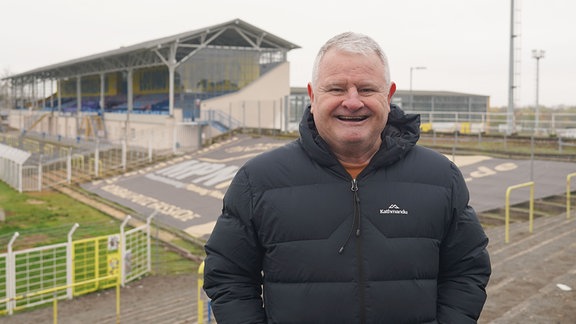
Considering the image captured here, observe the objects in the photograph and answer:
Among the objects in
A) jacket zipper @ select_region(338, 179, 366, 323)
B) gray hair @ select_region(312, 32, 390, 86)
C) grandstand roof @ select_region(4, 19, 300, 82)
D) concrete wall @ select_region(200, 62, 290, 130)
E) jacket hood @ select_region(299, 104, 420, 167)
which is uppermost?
grandstand roof @ select_region(4, 19, 300, 82)

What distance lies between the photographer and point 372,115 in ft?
7.13

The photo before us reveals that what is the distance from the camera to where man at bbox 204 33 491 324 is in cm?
214

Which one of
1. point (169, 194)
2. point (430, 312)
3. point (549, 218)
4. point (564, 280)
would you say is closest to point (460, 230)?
point (430, 312)

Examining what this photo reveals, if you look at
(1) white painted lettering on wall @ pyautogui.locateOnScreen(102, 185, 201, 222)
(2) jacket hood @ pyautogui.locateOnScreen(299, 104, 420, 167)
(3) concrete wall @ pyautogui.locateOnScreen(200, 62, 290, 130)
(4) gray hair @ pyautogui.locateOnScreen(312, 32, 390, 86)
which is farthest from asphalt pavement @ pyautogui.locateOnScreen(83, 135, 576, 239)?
(4) gray hair @ pyautogui.locateOnScreen(312, 32, 390, 86)

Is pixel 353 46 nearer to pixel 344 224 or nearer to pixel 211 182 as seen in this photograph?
pixel 344 224

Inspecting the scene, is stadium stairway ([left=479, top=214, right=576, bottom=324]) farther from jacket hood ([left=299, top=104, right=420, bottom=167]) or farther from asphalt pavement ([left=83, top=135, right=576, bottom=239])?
jacket hood ([left=299, top=104, right=420, bottom=167])

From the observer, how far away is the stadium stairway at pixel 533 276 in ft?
18.5

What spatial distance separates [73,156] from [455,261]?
3273 centimetres

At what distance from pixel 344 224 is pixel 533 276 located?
586 cm

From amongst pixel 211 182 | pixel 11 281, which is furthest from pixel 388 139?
pixel 211 182

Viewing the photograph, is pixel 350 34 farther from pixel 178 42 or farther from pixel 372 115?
pixel 178 42

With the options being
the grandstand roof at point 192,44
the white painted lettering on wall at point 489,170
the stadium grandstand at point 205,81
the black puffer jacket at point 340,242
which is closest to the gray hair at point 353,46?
the black puffer jacket at point 340,242

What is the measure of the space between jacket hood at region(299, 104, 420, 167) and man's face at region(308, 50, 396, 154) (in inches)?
2.4

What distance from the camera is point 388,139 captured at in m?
2.26
